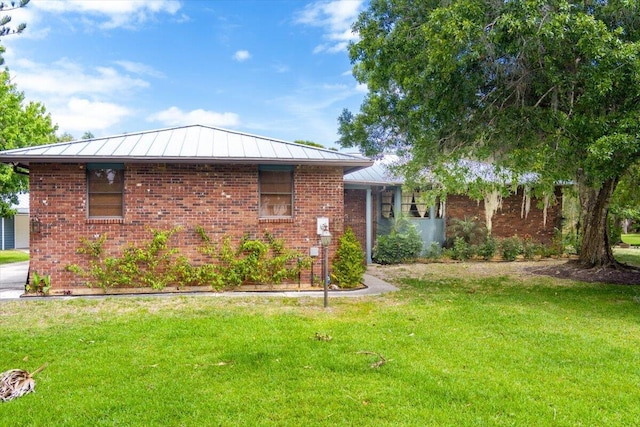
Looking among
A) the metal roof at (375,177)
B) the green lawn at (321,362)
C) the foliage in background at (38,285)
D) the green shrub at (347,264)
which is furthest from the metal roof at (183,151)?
the metal roof at (375,177)

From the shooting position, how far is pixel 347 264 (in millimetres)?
9258

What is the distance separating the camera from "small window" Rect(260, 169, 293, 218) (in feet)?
30.7

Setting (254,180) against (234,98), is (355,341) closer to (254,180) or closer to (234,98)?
(254,180)

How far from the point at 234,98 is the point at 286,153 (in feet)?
38.0

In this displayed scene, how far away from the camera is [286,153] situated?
9352 mm

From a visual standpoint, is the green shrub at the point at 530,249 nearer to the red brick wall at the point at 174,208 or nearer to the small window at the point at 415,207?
the small window at the point at 415,207

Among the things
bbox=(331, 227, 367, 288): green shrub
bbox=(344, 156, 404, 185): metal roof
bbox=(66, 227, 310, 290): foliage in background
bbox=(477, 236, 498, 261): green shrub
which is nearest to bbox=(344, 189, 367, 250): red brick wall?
bbox=(344, 156, 404, 185): metal roof

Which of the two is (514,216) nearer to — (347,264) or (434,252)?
(434,252)

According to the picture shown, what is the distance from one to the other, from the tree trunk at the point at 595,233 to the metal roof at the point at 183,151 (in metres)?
6.67

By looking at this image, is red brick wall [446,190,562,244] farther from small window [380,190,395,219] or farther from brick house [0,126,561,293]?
brick house [0,126,561,293]

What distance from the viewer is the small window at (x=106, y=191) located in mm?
8844

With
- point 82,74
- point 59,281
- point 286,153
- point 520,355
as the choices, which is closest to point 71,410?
point 520,355

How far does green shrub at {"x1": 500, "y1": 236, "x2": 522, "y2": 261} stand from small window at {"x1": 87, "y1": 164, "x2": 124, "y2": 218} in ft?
40.3

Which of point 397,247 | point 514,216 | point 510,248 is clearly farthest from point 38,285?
point 514,216
